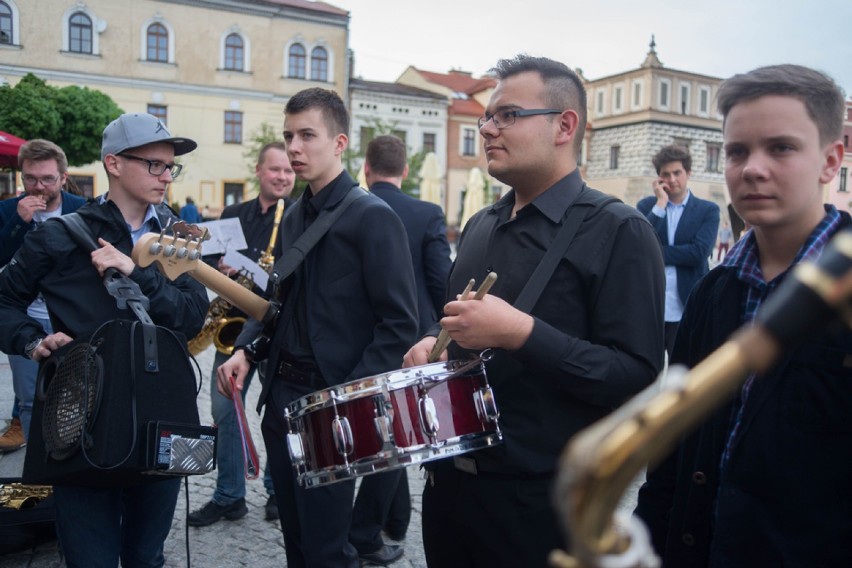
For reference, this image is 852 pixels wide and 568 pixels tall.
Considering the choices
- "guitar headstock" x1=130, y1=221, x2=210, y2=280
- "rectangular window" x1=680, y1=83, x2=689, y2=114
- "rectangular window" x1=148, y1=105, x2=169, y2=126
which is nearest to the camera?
"guitar headstock" x1=130, y1=221, x2=210, y2=280

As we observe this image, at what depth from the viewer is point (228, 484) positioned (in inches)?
194

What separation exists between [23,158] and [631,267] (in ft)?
15.8

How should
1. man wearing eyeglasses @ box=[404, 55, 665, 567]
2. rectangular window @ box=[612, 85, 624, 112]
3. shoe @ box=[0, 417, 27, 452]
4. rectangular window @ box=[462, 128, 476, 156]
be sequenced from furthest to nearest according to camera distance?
1. rectangular window @ box=[612, 85, 624, 112]
2. rectangular window @ box=[462, 128, 476, 156]
3. shoe @ box=[0, 417, 27, 452]
4. man wearing eyeglasses @ box=[404, 55, 665, 567]

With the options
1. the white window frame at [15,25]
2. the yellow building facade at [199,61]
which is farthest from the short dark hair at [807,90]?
the yellow building facade at [199,61]

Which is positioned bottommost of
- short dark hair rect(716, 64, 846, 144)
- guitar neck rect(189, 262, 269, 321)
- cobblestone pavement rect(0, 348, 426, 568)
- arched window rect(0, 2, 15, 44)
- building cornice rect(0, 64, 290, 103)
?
cobblestone pavement rect(0, 348, 426, 568)

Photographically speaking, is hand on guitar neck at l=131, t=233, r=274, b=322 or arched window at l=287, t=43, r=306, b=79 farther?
arched window at l=287, t=43, r=306, b=79

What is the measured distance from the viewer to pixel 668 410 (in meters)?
0.66

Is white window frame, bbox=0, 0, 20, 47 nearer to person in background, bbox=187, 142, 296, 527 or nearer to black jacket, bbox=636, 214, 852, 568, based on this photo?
person in background, bbox=187, 142, 296, 527

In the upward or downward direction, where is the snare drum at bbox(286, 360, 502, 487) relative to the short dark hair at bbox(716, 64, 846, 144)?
downward

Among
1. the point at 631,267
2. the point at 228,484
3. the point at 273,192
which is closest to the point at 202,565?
the point at 228,484

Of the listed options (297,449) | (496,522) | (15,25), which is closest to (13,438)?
(297,449)

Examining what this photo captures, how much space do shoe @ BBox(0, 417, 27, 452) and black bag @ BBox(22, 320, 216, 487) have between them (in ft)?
11.4

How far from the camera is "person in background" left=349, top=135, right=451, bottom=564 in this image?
445 cm

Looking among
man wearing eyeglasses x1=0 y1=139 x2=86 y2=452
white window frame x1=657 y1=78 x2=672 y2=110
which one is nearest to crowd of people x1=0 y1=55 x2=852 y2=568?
man wearing eyeglasses x1=0 y1=139 x2=86 y2=452
